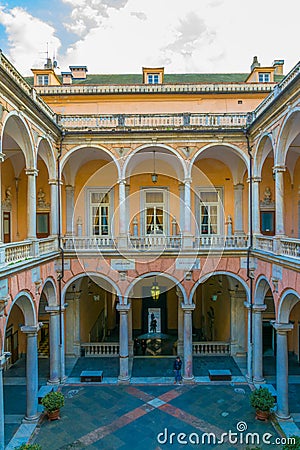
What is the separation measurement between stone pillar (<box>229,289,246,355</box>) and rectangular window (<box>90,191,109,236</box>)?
771 cm

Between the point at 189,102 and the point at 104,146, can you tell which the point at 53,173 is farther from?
the point at 189,102

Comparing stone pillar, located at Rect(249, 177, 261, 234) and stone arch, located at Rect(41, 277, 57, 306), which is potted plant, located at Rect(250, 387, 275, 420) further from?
stone arch, located at Rect(41, 277, 57, 306)

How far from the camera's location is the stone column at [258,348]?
1580cm

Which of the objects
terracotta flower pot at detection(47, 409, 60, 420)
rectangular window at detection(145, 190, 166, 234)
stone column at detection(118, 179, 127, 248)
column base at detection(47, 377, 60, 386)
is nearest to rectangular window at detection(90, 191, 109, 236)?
rectangular window at detection(145, 190, 166, 234)

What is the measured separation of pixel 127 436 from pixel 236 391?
546 cm

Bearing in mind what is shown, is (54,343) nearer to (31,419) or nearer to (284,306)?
(31,419)

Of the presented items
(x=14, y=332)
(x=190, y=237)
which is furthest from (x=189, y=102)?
(x=14, y=332)

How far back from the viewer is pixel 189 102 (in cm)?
2053

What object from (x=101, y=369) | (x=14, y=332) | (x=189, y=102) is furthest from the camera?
(x=189, y=102)

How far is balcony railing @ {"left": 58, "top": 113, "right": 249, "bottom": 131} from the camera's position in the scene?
1666 cm

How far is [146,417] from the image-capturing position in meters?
13.4

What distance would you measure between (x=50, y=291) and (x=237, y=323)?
9927 mm

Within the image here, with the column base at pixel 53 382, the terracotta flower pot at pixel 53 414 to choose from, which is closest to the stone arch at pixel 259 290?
the terracotta flower pot at pixel 53 414
